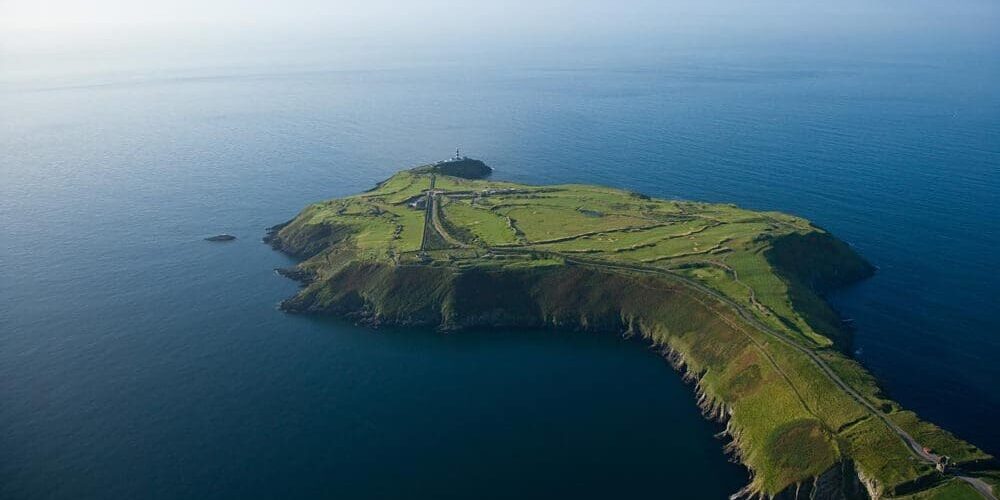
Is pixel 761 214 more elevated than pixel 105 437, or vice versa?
pixel 761 214

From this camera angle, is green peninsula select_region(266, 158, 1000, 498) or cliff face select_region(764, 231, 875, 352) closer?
green peninsula select_region(266, 158, 1000, 498)

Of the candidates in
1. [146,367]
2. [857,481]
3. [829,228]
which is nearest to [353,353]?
[146,367]

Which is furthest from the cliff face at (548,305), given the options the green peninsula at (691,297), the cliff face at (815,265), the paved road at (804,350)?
the cliff face at (815,265)

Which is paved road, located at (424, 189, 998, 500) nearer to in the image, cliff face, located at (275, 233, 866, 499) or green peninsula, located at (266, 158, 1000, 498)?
green peninsula, located at (266, 158, 1000, 498)

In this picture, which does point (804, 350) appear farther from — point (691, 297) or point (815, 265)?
point (815, 265)

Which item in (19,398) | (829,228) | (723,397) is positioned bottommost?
(19,398)

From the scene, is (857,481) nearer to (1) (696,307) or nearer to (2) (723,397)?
(2) (723,397)

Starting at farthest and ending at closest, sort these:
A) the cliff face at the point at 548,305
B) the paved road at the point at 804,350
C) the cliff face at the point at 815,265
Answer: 1. the cliff face at the point at 815,265
2. the cliff face at the point at 548,305
3. the paved road at the point at 804,350

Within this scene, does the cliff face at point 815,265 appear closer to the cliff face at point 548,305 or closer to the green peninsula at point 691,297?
the green peninsula at point 691,297

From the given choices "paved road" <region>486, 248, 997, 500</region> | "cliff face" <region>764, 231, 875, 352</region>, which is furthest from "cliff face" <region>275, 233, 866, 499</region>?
"cliff face" <region>764, 231, 875, 352</region>
